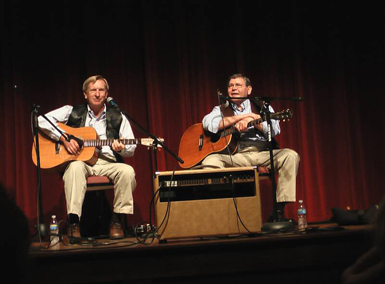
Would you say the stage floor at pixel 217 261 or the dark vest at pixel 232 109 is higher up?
the dark vest at pixel 232 109

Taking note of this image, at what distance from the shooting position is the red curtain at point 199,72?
16.4 ft

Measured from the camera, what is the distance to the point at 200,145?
4383 mm

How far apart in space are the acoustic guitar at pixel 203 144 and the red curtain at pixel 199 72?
2.09 feet

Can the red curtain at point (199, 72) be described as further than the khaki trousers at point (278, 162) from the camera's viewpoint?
Yes

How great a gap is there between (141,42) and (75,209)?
7.13 feet

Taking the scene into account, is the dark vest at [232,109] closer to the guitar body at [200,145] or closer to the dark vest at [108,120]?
the guitar body at [200,145]

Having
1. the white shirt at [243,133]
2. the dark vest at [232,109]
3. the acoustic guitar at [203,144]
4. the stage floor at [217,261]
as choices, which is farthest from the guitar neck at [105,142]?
the stage floor at [217,261]

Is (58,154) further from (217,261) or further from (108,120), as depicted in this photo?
(217,261)

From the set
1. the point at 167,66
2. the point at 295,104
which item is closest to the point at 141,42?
the point at 167,66

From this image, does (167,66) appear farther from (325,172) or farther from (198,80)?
(325,172)

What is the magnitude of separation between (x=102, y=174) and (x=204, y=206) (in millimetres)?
1370

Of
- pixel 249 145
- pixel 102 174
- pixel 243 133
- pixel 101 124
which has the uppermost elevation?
pixel 101 124

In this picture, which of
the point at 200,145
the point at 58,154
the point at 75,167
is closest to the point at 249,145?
the point at 200,145

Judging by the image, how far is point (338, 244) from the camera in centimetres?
277
